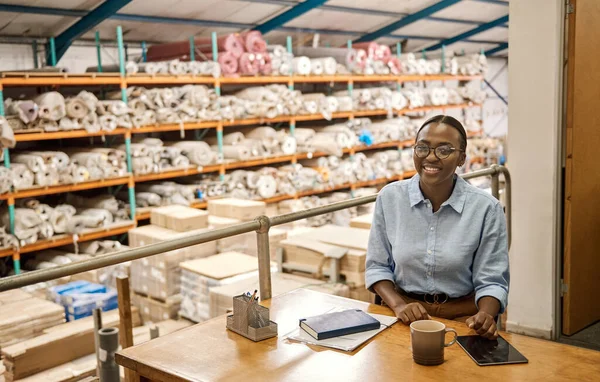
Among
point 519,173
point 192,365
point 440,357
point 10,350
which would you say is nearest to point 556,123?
point 519,173

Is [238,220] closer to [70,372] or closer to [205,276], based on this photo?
[205,276]

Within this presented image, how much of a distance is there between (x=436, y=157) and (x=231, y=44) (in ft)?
24.1

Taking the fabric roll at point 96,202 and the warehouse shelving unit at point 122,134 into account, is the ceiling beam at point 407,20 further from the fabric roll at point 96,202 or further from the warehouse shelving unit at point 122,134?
the fabric roll at point 96,202

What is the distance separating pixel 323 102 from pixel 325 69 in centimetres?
57

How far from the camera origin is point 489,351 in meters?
2.08

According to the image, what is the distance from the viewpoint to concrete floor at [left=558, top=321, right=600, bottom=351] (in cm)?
474

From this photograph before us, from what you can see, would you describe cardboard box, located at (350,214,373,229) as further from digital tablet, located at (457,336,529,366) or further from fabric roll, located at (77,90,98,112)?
digital tablet, located at (457,336,529,366)

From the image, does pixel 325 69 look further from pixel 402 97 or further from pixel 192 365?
pixel 192 365

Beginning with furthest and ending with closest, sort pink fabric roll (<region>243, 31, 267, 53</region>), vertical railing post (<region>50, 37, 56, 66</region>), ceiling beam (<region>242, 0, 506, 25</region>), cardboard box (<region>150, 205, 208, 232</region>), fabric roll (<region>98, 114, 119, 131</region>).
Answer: ceiling beam (<region>242, 0, 506, 25</region>)
pink fabric roll (<region>243, 31, 267, 53</region>)
vertical railing post (<region>50, 37, 56, 66</region>)
fabric roll (<region>98, 114, 119, 131</region>)
cardboard box (<region>150, 205, 208, 232</region>)

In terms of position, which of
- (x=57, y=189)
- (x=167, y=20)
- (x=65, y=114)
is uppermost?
(x=167, y=20)

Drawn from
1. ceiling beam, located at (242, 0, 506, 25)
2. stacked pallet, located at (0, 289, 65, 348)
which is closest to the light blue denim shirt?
stacked pallet, located at (0, 289, 65, 348)

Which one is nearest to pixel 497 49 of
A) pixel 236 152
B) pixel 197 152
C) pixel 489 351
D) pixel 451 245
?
pixel 236 152

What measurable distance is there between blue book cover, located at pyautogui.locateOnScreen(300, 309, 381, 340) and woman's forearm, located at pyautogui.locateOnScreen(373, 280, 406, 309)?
20 cm

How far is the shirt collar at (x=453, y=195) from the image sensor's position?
8.64 ft
